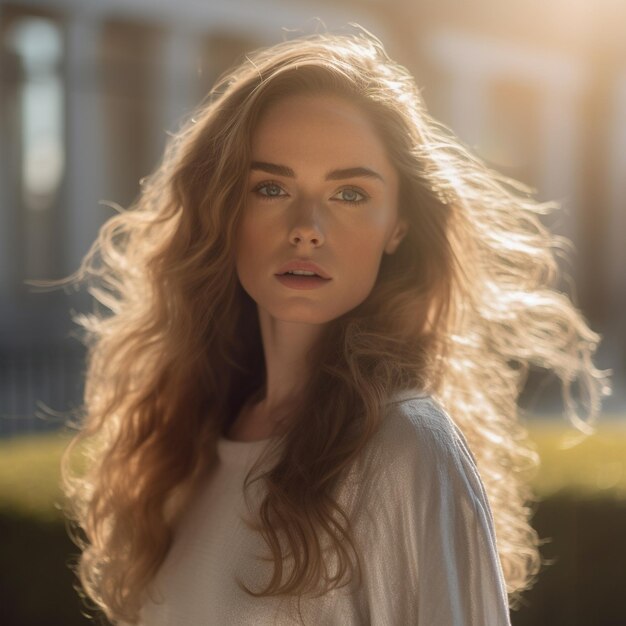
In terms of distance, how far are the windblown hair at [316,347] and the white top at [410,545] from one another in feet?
0.13

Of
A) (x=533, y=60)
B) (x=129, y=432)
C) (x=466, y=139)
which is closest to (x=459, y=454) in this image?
(x=129, y=432)

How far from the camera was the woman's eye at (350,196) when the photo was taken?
2344 mm

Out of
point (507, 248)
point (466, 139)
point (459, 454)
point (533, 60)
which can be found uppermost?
point (533, 60)

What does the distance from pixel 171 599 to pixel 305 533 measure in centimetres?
46

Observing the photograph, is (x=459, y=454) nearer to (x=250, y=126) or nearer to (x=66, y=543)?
(x=250, y=126)

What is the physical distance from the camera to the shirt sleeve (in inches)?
77.4

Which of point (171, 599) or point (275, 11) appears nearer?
point (171, 599)

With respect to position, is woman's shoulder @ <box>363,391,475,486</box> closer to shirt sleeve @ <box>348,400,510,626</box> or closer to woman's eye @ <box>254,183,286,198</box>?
shirt sleeve @ <box>348,400,510,626</box>

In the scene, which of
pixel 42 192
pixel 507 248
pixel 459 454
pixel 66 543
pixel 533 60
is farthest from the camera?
pixel 533 60

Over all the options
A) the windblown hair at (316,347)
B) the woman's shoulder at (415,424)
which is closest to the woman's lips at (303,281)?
the windblown hair at (316,347)

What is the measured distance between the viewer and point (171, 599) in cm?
244

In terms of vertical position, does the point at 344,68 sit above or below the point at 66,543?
above

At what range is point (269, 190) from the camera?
240 centimetres

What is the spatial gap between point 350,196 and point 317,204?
7 cm
